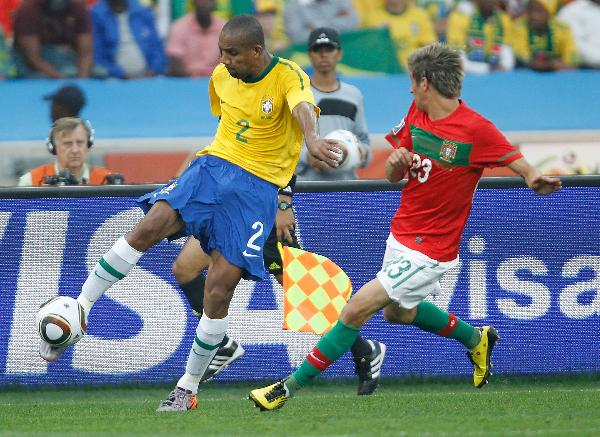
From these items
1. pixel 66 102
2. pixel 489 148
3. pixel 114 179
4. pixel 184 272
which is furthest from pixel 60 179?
pixel 489 148

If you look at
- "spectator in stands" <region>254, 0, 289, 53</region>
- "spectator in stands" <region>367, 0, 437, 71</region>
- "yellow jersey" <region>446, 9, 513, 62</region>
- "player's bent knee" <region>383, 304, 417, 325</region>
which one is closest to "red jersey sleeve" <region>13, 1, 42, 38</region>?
"spectator in stands" <region>254, 0, 289, 53</region>

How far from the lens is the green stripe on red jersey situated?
615 cm

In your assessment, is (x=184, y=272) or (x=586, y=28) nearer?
(x=184, y=272)

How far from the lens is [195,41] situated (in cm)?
1240

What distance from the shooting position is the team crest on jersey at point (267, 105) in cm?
640

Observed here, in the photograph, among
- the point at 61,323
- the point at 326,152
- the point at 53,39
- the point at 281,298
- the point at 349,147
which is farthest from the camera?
the point at 53,39

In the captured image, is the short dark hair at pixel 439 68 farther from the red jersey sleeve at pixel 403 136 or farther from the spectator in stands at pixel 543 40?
the spectator in stands at pixel 543 40

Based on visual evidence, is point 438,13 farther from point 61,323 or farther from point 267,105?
point 61,323

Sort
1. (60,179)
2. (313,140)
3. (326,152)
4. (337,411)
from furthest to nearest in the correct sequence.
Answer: (60,179) → (337,411) → (313,140) → (326,152)

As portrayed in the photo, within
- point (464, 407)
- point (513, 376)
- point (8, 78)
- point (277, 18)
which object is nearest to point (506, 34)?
point (277, 18)

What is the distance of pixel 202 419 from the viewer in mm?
5934

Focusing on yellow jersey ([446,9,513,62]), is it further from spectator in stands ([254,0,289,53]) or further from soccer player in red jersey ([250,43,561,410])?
soccer player in red jersey ([250,43,561,410])

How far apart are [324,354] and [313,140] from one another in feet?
3.71

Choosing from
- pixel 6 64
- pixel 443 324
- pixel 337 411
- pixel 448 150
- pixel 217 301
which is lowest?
pixel 337 411
